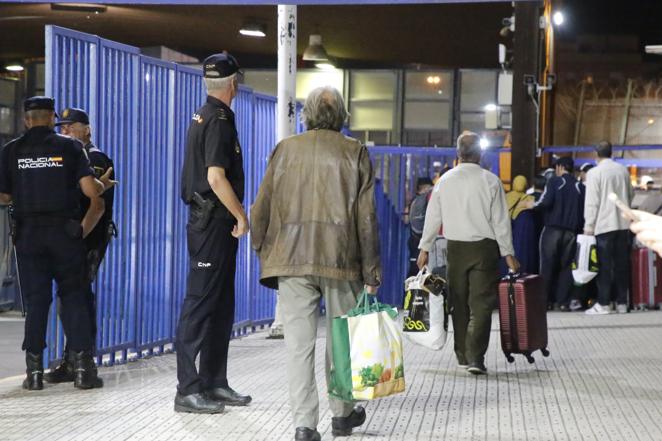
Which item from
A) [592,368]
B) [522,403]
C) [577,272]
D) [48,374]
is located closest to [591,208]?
[577,272]

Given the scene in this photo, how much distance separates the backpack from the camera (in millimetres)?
14500

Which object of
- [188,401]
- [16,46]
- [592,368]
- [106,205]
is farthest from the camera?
[16,46]

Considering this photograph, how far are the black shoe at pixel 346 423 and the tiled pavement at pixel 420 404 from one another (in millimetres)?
62

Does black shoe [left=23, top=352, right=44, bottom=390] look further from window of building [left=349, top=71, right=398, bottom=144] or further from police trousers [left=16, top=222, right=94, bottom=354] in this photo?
window of building [left=349, top=71, right=398, bottom=144]

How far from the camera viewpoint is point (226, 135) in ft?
24.1

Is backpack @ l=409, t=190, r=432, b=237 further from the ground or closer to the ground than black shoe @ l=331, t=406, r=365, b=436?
further from the ground

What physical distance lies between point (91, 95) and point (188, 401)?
109 inches

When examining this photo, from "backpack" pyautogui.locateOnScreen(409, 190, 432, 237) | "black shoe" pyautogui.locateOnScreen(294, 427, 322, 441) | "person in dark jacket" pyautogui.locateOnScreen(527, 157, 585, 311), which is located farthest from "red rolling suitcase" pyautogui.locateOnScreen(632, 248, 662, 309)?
"black shoe" pyautogui.locateOnScreen(294, 427, 322, 441)

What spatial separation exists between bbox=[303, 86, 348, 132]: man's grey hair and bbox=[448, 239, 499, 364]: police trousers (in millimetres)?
2766

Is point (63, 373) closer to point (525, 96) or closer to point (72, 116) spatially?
point (72, 116)

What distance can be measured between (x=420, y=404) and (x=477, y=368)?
A: 1.48 meters

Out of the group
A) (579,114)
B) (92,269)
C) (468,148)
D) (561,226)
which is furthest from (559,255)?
(579,114)

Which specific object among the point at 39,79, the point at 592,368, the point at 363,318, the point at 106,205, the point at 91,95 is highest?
the point at 39,79

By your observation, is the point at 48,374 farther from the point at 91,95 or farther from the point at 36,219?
the point at 91,95
